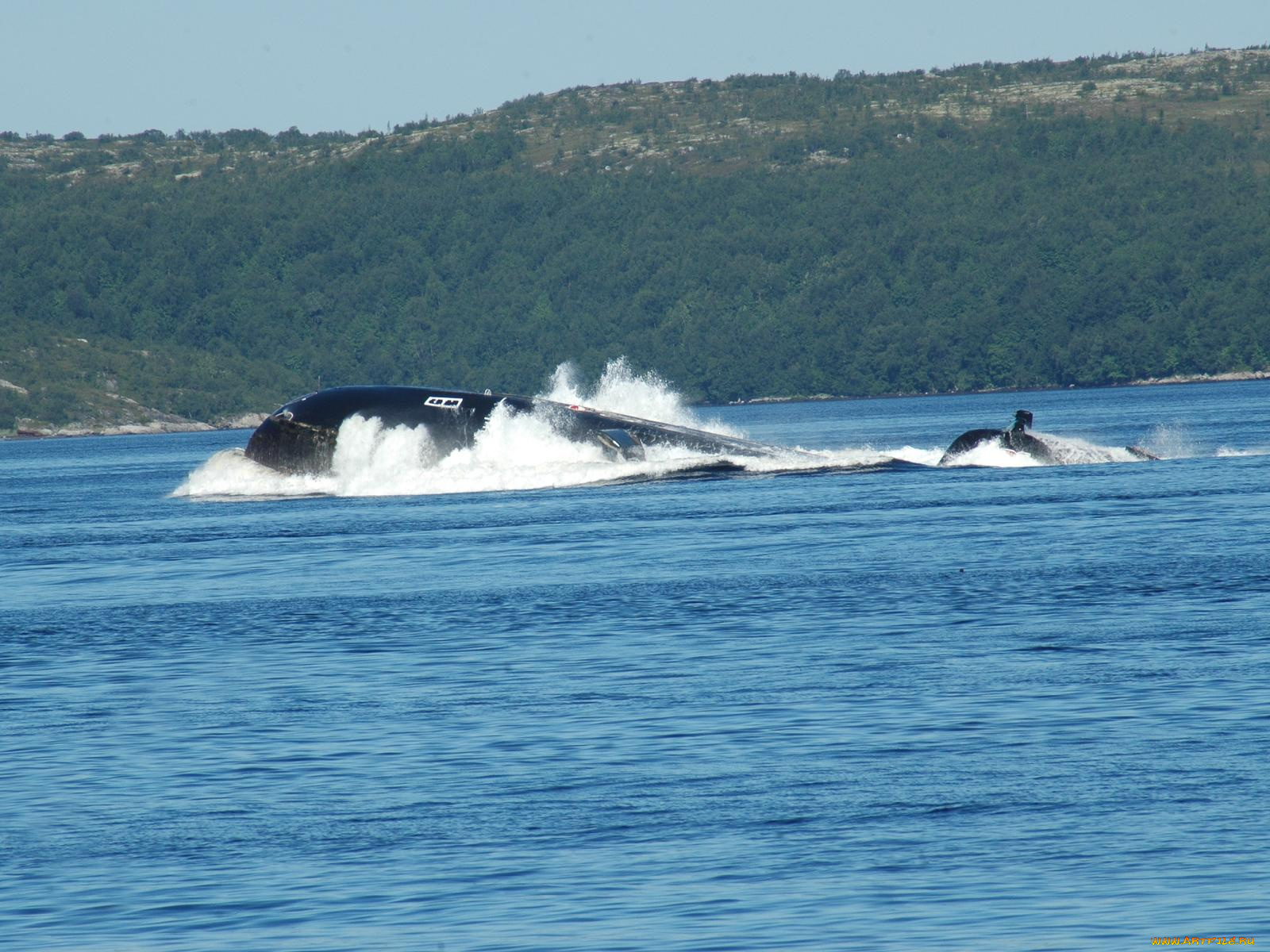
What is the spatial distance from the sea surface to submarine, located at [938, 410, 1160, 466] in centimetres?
2241

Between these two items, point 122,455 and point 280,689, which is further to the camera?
point 122,455

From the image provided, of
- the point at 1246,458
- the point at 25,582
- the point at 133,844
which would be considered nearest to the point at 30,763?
the point at 133,844

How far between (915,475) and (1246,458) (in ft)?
40.3

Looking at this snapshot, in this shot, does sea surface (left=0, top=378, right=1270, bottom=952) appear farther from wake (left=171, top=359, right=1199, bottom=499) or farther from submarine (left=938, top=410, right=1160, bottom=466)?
submarine (left=938, top=410, right=1160, bottom=466)

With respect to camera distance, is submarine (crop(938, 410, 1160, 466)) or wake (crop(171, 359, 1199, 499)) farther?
submarine (crop(938, 410, 1160, 466))

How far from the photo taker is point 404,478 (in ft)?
233

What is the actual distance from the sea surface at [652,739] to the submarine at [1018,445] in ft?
73.5

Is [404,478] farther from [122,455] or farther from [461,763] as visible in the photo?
[122,455]

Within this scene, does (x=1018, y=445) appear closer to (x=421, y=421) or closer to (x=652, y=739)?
(x=421, y=421)

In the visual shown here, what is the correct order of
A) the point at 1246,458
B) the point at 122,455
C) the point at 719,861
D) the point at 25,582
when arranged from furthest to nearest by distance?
1. the point at 122,455
2. the point at 1246,458
3. the point at 25,582
4. the point at 719,861

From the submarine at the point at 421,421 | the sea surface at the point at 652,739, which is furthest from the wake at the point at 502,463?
the sea surface at the point at 652,739

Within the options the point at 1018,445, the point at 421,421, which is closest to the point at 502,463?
the point at 421,421

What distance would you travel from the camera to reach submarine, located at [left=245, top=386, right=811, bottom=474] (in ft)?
235

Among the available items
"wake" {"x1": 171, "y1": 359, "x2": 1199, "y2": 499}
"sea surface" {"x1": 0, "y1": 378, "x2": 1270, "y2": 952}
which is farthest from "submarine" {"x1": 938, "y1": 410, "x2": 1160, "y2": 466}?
"sea surface" {"x1": 0, "y1": 378, "x2": 1270, "y2": 952}
